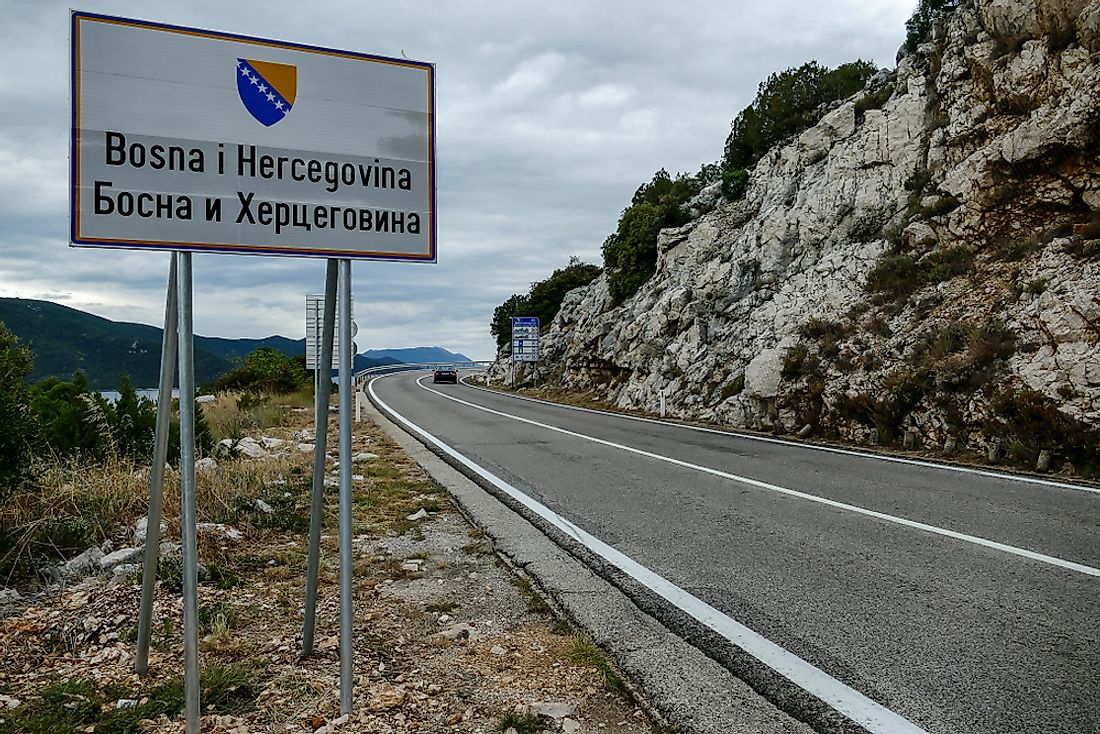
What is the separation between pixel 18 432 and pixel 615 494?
5.76m

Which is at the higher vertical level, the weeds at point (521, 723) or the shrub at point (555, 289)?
the shrub at point (555, 289)

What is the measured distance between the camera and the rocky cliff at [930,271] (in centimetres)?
1181

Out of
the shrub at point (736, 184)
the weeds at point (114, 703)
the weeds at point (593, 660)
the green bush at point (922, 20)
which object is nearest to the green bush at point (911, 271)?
the green bush at point (922, 20)

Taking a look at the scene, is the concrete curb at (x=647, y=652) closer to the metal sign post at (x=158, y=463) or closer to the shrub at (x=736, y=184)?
the metal sign post at (x=158, y=463)

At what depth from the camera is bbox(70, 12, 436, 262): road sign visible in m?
3.09

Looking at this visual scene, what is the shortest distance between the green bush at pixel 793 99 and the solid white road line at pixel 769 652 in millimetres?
26309

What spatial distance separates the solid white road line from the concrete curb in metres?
0.23

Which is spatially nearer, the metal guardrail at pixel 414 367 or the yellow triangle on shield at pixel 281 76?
the yellow triangle on shield at pixel 281 76

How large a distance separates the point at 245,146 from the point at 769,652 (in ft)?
11.8

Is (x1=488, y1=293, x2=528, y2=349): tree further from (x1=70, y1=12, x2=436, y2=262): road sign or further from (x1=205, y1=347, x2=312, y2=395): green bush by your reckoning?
(x1=70, y1=12, x2=436, y2=262): road sign

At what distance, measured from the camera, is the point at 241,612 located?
464 centimetres

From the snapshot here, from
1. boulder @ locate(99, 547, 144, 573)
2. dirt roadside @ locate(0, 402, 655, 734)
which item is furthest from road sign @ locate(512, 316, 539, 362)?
boulder @ locate(99, 547, 144, 573)

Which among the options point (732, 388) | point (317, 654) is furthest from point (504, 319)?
point (317, 654)

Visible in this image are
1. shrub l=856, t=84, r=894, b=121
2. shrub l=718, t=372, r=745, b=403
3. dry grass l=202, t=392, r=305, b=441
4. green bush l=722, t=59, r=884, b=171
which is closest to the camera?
dry grass l=202, t=392, r=305, b=441
